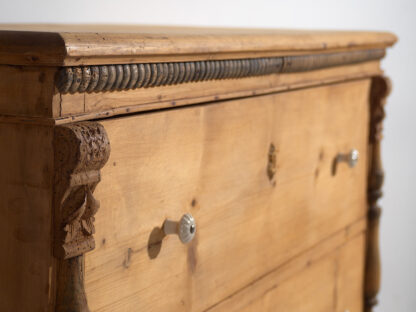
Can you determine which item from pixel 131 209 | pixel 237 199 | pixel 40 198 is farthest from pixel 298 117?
pixel 40 198

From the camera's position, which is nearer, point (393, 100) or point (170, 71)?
point (170, 71)

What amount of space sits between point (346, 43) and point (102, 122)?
0.60m

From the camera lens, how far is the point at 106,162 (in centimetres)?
70

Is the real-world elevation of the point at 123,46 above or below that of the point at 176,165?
above

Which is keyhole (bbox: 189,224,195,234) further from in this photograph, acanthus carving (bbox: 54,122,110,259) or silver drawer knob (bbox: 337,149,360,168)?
silver drawer knob (bbox: 337,149,360,168)

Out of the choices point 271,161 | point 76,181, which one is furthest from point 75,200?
point 271,161

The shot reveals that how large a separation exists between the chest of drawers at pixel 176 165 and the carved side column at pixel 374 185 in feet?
0.18

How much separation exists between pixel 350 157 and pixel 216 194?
0.43 metres

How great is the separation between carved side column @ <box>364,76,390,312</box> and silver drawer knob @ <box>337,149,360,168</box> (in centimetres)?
17

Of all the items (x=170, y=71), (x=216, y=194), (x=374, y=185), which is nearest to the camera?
(x=170, y=71)

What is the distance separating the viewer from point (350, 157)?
4.16 ft

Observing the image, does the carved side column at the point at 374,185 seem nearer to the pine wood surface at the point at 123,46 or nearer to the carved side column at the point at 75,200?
the pine wood surface at the point at 123,46

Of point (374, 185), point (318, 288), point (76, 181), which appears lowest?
point (318, 288)

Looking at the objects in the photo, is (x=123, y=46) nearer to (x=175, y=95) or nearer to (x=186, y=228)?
(x=175, y=95)
